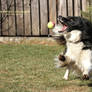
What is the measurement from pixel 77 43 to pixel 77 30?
0.23 meters

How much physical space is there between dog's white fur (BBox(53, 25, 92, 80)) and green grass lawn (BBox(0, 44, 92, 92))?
0.32m

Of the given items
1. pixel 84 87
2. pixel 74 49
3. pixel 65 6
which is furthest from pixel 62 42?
pixel 65 6

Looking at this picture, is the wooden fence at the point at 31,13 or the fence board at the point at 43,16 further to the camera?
the fence board at the point at 43,16

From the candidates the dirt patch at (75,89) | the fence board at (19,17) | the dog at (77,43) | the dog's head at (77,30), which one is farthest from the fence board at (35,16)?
the dirt patch at (75,89)

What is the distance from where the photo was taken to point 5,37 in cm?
1262

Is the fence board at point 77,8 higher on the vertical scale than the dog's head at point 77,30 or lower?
higher

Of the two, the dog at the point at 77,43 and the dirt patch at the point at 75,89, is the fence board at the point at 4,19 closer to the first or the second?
the dog at the point at 77,43

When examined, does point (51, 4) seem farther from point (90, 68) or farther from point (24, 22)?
point (90, 68)

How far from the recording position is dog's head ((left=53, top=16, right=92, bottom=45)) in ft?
22.4

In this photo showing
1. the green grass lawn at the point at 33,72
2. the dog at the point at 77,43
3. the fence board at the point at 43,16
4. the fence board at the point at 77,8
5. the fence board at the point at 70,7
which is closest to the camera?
the green grass lawn at the point at 33,72

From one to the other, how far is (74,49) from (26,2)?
591 centimetres

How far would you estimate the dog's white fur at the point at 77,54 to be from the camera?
6871 millimetres

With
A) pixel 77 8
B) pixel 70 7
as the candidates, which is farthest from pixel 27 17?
pixel 77 8

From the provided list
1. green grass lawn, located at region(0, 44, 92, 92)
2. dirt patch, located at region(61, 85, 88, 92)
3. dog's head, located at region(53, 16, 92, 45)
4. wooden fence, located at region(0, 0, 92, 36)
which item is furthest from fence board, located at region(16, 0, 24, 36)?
dirt patch, located at region(61, 85, 88, 92)
